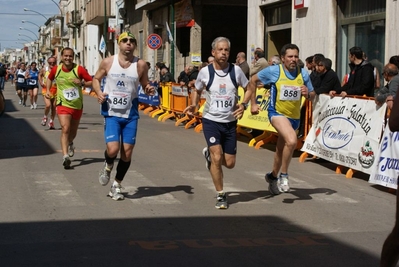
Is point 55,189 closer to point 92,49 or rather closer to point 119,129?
point 119,129

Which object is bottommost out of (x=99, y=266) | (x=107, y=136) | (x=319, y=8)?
(x=99, y=266)

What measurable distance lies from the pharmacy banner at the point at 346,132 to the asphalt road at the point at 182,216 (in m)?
0.28

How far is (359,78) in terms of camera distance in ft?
42.6

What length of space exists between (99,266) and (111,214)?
224cm

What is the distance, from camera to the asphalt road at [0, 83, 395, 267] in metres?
6.42

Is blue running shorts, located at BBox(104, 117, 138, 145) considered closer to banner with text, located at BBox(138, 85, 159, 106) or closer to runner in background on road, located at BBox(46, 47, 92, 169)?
runner in background on road, located at BBox(46, 47, 92, 169)

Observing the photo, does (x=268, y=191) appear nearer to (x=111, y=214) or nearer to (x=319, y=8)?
(x=111, y=214)

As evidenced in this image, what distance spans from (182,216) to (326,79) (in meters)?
6.28

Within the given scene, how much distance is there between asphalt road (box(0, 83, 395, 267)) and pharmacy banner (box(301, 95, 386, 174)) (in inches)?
11.2

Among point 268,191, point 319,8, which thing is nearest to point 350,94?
point 268,191

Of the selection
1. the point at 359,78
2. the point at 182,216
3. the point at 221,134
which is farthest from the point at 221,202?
the point at 359,78

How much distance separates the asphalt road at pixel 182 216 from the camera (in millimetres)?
6422

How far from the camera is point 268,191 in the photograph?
995 cm

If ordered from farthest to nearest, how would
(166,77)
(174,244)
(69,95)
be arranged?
(166,77) → (69,95) → (174,244)
